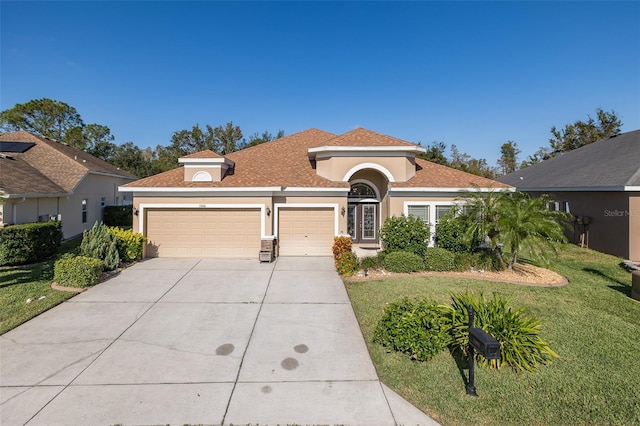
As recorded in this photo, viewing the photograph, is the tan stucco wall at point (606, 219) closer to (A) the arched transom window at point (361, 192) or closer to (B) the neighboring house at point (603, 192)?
(B) the neighboring house at point (603, 192)

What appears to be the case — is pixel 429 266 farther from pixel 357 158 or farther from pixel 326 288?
pixel 357 158

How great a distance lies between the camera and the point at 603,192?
551 inches

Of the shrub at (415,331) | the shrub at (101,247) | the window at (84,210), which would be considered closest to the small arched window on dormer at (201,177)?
the shrub at (101,247)

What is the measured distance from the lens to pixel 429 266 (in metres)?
11.0

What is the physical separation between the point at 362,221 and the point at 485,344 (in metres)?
12.3

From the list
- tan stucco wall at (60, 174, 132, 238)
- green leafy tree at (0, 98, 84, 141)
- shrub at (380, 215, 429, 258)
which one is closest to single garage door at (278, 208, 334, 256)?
shrub at (380, 215, 429, 258)

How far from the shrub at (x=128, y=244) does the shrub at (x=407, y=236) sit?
33.6ft

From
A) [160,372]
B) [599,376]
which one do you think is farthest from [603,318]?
[160,372]

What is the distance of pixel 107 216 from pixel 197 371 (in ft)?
69.1

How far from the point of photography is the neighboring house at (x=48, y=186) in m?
13.0

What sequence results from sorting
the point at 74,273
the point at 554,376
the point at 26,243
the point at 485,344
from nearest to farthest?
the point at 485,344 → the point at 554,376 → the point at 74,273 → the point at 26,243

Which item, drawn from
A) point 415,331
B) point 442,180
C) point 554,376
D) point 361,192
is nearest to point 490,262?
point 442,180

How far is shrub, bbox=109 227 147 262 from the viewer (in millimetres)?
11689

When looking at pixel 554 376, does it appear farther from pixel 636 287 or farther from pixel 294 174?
pixel 294 174
